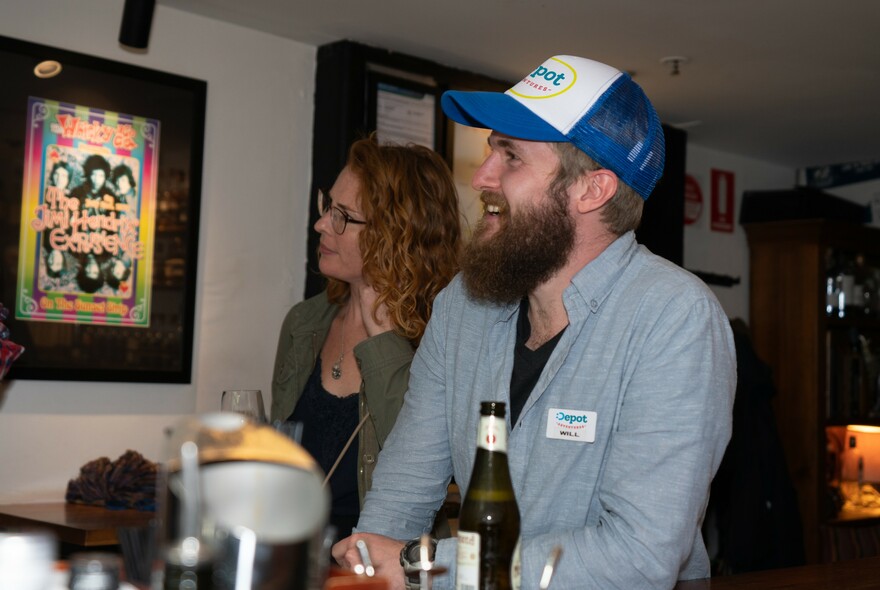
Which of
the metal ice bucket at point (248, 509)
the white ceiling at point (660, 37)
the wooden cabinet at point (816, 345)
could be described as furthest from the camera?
the wooden cabinet at point (816, 345)

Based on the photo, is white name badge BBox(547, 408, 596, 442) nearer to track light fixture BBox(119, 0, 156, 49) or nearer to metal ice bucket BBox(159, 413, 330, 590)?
metal ice bucket BBox(159, 413, 330, 590)

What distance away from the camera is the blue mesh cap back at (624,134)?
172 centimetres

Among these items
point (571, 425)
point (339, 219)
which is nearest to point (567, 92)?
point (571, 425)

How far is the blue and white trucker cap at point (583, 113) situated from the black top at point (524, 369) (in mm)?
324

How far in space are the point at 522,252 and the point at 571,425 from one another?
0.33 m

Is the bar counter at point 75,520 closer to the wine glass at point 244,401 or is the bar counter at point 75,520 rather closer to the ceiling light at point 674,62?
the wine glass at point 244,401

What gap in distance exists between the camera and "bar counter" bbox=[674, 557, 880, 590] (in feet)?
5.00

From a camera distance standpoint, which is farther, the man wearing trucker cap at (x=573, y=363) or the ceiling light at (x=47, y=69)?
the ceiling light at (x=47, y=69)

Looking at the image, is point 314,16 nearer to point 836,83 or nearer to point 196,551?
point 836,83

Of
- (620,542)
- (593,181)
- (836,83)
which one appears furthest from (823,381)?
(620,542)

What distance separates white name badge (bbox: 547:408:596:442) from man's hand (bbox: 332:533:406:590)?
0.97ft

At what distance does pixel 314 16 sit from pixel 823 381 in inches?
132

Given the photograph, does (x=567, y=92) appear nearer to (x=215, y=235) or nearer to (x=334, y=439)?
(x=334, y=439)

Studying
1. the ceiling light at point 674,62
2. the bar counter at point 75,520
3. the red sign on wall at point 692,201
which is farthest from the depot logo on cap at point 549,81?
the red sign on wall at point 692,201
